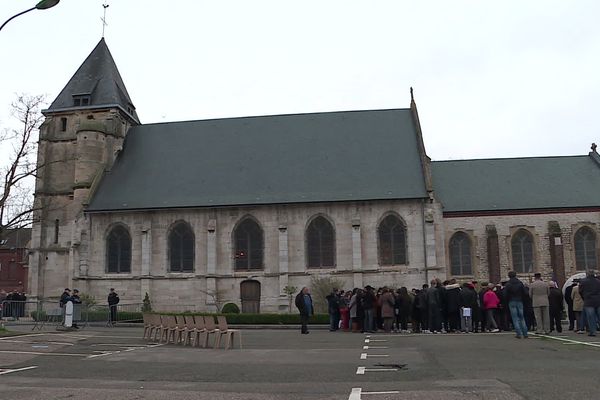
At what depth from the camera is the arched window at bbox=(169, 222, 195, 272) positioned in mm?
33438

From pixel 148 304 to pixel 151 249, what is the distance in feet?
10.0

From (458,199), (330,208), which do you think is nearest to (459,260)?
(458,199)

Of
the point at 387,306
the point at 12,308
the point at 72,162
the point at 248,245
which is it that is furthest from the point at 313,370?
the point at 72,162

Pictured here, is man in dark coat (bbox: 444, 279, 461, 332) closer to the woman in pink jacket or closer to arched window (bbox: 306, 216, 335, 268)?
the woman in pink jacket

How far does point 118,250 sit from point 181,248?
3.67 metres

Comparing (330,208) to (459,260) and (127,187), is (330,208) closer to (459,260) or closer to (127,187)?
(459,260)

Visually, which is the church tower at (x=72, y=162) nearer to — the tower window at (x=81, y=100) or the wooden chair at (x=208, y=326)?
the tower window at (x=81, y=100)

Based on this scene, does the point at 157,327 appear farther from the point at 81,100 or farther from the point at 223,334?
the point at 81,100

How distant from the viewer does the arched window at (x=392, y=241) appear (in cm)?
3212

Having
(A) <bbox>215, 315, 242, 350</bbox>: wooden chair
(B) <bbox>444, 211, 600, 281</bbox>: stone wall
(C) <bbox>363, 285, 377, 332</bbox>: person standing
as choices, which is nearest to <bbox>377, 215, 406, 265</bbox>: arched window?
(B) <bbox>444, 211, 600, 281</bbox>: stone wall

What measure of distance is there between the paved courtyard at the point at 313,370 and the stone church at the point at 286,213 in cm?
1679

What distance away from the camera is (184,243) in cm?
3366

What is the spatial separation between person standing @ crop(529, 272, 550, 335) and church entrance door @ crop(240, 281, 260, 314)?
1786cm

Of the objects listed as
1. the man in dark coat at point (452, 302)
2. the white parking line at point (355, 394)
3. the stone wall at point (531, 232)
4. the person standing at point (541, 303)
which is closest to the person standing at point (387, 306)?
the man in dark coat at point (452, 302)
